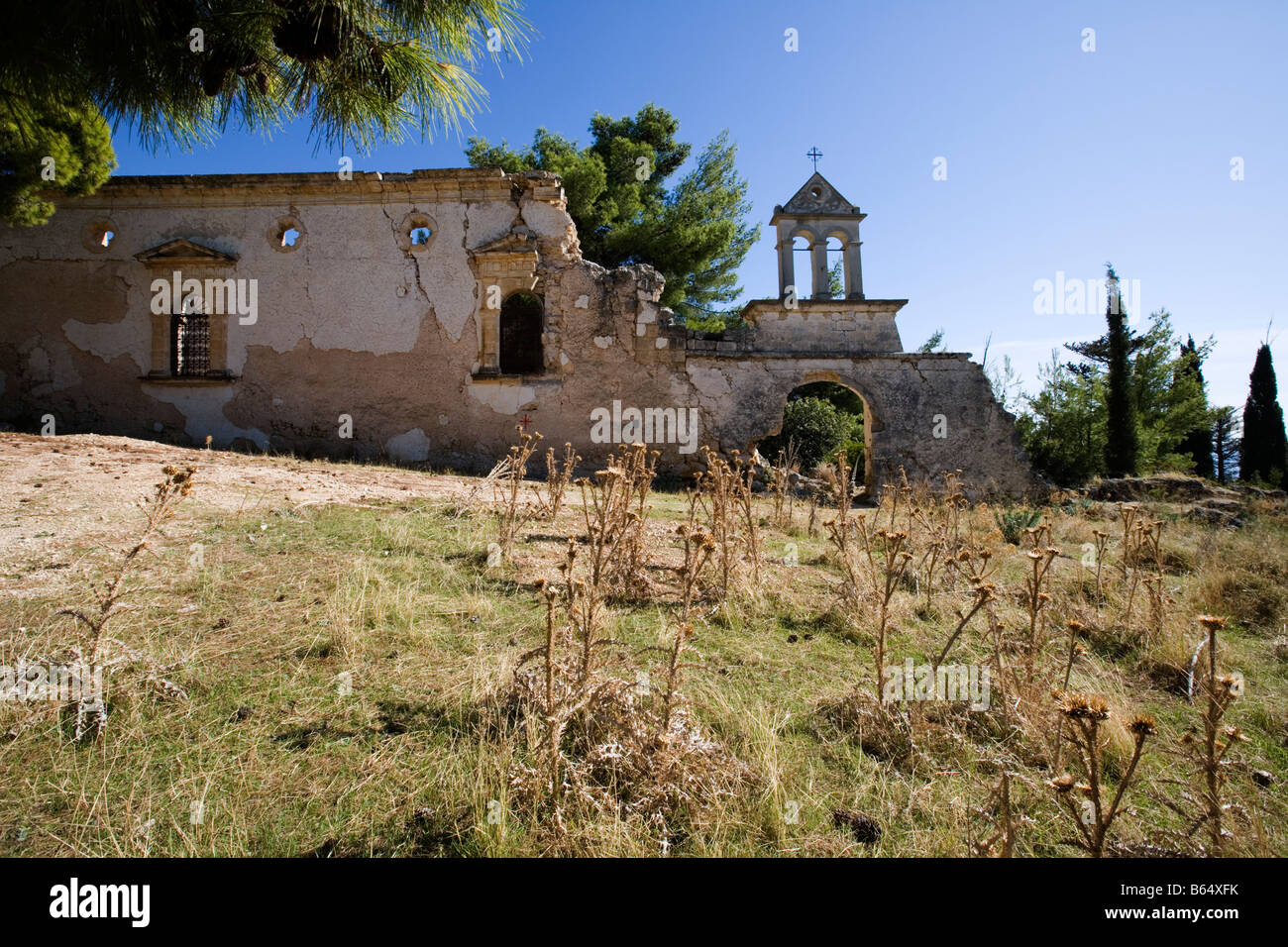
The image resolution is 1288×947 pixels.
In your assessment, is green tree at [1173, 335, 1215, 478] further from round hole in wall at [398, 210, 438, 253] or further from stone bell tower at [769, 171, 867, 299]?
round hole in wall at [398, 210, 438, 253]

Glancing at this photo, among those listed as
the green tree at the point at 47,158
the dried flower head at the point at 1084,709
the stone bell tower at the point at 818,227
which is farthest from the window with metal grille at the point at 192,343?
the dried flower head at the point at 1084,709

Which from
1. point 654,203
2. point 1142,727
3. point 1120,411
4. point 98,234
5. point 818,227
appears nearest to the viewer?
point 1142,727

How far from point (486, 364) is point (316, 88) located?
6009 mm

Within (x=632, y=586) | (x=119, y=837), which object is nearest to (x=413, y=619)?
(x=632, y=586)

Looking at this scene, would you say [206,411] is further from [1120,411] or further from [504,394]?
[1120,411]

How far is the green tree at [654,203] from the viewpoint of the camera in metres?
16.7

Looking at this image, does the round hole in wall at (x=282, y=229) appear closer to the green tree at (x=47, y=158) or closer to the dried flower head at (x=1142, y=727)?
the green tree at (x=47, y=158)

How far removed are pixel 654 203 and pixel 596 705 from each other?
19.5m

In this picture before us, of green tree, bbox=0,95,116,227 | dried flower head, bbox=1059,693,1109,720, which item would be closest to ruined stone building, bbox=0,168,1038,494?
green tree, bbox=0,95,116,227

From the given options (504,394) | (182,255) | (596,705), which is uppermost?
(182,255)

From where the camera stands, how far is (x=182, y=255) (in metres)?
10.7

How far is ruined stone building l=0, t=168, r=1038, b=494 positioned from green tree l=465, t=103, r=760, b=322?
6.18m

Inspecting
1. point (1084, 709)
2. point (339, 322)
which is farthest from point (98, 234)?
point (1084, 709)

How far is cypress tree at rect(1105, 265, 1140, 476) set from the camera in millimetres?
14828
